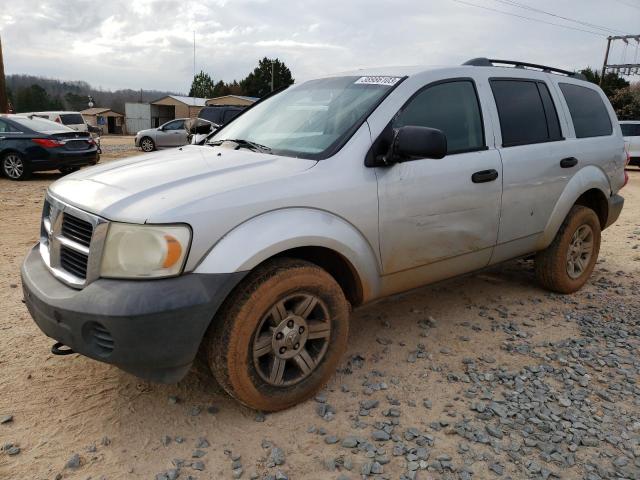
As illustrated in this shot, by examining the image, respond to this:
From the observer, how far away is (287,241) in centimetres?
256

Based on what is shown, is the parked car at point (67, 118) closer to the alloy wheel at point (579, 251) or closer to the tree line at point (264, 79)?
the alloy wheel at point (579, 251)

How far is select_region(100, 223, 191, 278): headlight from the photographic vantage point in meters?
2.27

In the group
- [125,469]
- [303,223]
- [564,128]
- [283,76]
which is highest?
[283,76]

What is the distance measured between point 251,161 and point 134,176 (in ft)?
2.06

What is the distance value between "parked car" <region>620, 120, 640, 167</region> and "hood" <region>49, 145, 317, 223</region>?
57.7ft

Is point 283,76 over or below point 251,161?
over

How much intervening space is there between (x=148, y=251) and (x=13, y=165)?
1057 cm

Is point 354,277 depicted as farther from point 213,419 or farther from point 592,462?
point 592,462

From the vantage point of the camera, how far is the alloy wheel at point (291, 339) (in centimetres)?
262

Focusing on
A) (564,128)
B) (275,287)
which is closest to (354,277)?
(275,287)

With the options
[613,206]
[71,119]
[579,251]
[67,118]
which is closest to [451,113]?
[579,251]

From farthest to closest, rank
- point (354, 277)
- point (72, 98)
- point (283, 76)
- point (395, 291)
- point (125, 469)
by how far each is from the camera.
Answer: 1. point (72, 98)
2. point (283, 76)
3. point (395, 291)
4. point (354, 277)
5. point (125, 469)

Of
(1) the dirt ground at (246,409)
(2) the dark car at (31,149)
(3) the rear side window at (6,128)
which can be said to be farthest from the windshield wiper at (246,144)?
(3) the rear side window at (6,128)

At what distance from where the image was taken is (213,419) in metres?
2.71
